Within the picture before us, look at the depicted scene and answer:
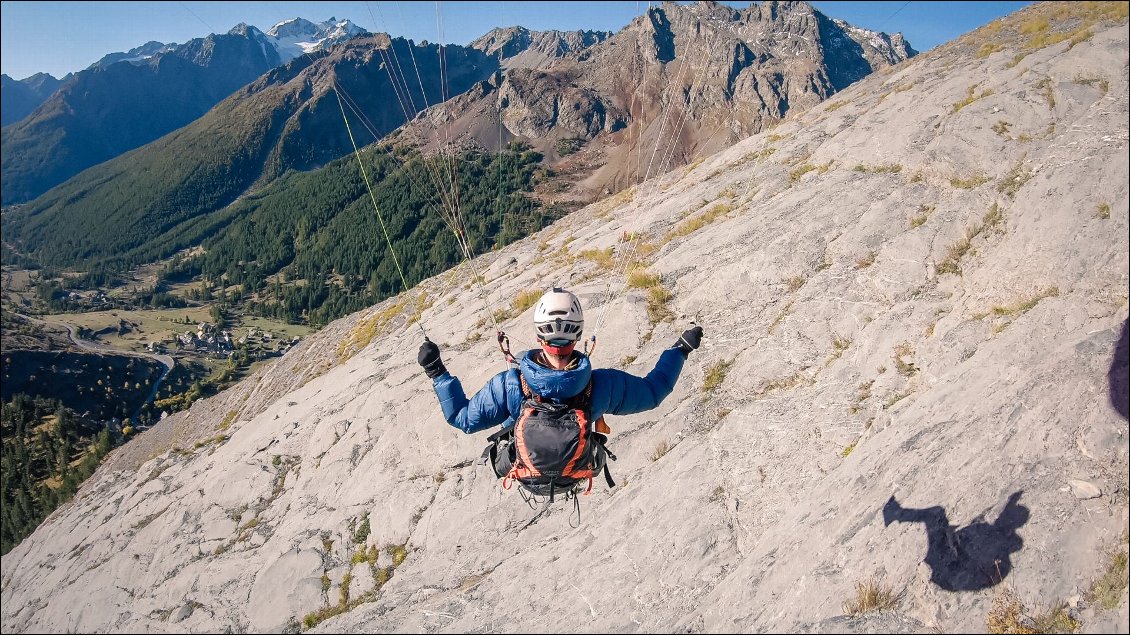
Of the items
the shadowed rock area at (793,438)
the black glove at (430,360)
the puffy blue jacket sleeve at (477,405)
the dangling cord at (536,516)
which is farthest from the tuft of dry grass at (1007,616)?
the black glove at (430,360)

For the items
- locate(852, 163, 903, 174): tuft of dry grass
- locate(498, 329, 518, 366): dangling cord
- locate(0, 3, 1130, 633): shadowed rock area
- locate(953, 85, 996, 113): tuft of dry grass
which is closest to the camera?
locate(498, 329, 518, 366): dangling cord

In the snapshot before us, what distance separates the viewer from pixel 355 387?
68.9 feet

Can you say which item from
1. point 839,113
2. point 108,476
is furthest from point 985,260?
point 108,476

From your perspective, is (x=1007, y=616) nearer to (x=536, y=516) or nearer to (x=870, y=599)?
(x=870, y=599)

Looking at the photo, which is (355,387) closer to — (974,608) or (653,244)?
(653,244)

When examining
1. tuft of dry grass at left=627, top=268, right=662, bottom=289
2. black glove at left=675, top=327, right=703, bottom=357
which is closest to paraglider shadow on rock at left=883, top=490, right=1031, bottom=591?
black glove at left=675, top=327, right=703, bottom=357

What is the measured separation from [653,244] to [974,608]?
1495 centimetres

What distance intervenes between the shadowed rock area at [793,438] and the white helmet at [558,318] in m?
5.15

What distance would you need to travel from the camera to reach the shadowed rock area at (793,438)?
8211 millimetres

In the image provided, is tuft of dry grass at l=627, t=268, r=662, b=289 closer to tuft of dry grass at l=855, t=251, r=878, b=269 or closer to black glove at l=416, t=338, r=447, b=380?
tuft of dry grass at l=855, t=251, r=878, b=269

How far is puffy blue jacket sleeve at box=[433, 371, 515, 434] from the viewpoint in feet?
27.7

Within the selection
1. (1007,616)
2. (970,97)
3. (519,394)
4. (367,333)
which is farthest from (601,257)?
(367,333)

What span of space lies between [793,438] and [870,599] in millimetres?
3521

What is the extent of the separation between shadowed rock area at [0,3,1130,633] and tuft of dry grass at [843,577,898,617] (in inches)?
2.8
